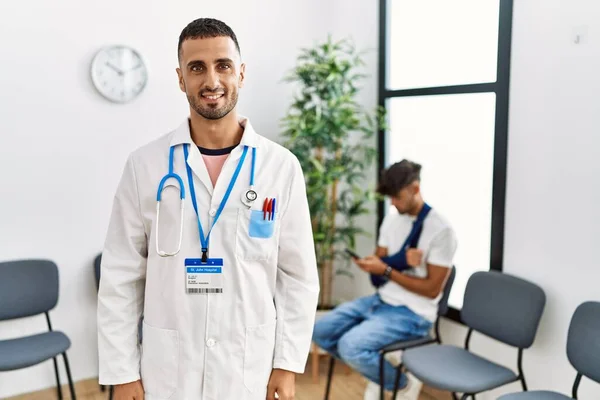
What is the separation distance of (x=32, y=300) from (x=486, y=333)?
2410 millimetres

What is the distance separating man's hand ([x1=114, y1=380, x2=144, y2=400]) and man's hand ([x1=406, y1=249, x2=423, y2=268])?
5.16 feet

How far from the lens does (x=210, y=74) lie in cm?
145

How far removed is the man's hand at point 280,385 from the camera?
5.10ft

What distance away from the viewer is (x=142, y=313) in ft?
5.30

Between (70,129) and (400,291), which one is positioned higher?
(70,129)

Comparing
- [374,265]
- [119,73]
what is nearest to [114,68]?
[119,73]

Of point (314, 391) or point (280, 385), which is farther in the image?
point (314, 391)

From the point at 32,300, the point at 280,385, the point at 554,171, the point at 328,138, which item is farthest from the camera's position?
the point at 328,138

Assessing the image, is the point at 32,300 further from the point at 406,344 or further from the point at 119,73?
the point at 406,344

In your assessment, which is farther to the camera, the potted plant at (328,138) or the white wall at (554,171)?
the potted plant at (328,138)

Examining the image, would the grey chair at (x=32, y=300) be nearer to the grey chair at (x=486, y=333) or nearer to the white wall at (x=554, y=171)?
the grey chair at (x=486, y=333)

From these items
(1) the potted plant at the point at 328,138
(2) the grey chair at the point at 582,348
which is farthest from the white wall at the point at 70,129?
(2) the grey chair at the point at 582,348

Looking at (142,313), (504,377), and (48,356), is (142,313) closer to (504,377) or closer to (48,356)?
(48,356)

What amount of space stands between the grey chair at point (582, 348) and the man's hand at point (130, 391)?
1.40 metres
